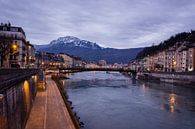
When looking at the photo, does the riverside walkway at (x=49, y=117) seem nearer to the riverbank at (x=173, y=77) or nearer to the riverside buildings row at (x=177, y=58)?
the riverbank at (x=173, y=77)

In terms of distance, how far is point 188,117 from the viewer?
3316cm

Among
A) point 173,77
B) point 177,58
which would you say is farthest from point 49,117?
point 177,58

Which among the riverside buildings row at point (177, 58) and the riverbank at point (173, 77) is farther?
the riverside buildings row at point (177, 58)

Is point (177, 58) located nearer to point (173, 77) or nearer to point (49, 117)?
point (173, 77)

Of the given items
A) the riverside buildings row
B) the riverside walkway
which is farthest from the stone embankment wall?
the riverside walkway

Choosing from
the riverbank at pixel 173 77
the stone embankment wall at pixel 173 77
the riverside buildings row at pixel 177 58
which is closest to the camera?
the riverbank at pixel 173 77

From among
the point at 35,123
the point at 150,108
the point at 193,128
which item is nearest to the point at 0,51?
the point at 150,108

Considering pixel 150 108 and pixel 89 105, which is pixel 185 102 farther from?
pixel 89 105

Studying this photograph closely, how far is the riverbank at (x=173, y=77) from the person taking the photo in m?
74.7

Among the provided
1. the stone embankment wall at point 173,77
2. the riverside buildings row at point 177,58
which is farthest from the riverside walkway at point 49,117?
the riverside buildings row at point 177,58

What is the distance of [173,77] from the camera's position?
289 feet

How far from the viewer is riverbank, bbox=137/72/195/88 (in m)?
74.7

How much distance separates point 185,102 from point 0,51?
2996cm

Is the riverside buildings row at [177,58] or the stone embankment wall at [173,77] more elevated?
the riverside buildings row at [177,58]
